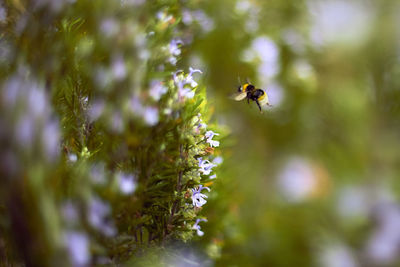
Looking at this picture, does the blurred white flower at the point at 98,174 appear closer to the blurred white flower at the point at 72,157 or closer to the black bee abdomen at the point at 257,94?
the blurred white flower at the point at 72,157

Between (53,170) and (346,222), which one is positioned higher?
(346,222)

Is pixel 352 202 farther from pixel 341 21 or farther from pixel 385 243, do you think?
pixel 341 21

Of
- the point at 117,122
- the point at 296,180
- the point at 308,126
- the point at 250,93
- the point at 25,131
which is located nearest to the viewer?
the point at 25,131

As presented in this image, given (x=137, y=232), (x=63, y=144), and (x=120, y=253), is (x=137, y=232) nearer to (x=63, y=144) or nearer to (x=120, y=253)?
(x=120, y=253)

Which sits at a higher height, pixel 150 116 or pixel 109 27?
pixel 109 27

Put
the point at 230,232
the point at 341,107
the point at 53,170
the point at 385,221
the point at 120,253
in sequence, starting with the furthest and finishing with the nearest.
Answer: the point at 341,107 < the point at 385,221 < the point at 230,232 < the point at 120,253 < the point at 53,170

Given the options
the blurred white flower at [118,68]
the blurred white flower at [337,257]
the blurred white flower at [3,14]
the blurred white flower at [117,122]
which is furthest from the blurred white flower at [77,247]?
the blurred white flower at [337,257]

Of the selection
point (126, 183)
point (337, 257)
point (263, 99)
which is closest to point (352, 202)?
point (337, 257)

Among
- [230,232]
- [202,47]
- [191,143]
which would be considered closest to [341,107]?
[202,47]
